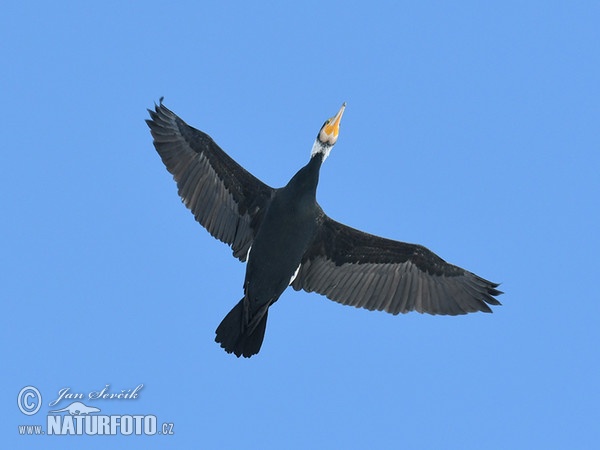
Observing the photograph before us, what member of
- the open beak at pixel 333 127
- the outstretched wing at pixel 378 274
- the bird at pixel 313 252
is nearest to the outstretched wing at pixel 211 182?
the bird at pixel 313 252

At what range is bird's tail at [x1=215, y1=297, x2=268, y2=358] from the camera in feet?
55.0

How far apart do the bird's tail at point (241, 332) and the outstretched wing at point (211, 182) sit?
3.18 ft

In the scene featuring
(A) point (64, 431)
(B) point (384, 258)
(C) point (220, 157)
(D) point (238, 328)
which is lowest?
(A) point (64, 431)

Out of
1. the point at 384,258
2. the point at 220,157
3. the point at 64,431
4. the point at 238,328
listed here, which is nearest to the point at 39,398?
the point at 64,431

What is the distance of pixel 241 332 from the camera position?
16.8 m

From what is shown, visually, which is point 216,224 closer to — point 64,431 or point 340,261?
point 340,261

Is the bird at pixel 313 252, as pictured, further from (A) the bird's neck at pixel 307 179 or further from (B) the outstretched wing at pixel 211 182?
(A) the bird's neck at pixel 307 179

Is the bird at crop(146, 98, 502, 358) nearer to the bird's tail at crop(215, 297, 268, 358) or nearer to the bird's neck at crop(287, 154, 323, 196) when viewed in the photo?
the bird's tail at crop(215, 297, 268, 358)

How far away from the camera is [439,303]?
1741 cm

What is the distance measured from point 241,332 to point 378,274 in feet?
8.11

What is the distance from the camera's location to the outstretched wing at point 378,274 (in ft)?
57.3

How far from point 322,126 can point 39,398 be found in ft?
19.3

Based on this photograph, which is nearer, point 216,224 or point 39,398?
point 39,398

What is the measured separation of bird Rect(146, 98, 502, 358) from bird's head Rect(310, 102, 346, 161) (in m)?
0.02
